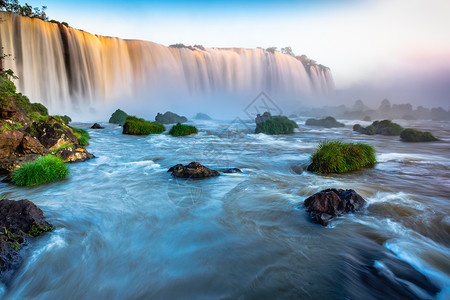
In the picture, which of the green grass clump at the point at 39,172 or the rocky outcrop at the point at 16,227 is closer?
the rocky outcrop at the point at 16,227

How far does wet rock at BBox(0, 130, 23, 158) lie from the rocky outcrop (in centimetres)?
A: 411

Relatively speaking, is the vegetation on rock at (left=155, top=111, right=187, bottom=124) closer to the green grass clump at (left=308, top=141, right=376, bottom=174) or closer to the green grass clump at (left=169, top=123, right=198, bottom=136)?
the green grass clump at (left=169, top=123, right=198, bottom=136)

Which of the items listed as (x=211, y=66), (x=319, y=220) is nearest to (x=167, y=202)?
(x=319, y=220)

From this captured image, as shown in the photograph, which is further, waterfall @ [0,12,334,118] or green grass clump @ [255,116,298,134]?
waterfall @ [0,12,334,118]

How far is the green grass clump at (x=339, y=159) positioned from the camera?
7051mm

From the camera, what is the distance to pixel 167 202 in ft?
16.6

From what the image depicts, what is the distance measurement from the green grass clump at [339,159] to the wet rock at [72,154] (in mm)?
8263

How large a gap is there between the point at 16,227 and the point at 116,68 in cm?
3336

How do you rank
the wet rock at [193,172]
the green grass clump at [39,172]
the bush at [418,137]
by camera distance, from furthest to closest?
1. the bush at [418,137]
2. the wet rock at [193,172]
3. the green grass clump at [39,172]

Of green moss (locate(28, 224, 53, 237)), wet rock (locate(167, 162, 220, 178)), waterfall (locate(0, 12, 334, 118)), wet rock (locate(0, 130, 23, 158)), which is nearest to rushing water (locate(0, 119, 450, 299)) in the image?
green moss (locate(28, 224, 53, 237))

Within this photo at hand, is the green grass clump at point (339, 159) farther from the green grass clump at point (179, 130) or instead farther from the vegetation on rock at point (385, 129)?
the vegetation on rock at point (385, 129)

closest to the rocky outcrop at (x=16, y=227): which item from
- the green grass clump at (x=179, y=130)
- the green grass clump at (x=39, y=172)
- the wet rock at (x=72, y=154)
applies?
the green grass clump at (x=39, y=172)

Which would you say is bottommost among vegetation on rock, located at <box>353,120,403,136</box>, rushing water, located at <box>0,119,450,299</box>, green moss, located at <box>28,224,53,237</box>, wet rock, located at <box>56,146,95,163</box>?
rushing water, located at <box>0,119,450,299</box>

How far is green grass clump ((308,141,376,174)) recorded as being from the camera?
7051 millimetres
